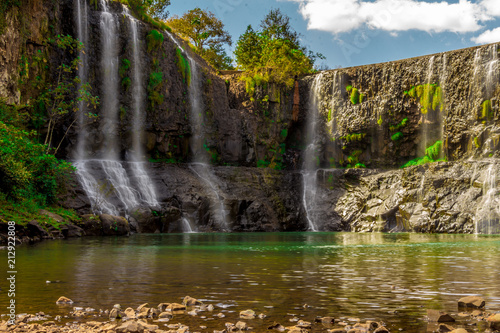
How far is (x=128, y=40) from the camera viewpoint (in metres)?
38.5

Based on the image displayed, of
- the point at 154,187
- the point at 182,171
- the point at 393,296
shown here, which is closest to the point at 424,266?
the point at 393,296

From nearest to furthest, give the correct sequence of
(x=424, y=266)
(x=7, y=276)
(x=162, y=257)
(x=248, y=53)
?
(x=7, y=276)
(x=424, y=266)
(x=162, y=257)
(x=248, y=53)

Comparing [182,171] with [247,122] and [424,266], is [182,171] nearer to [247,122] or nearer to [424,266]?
[247,122]

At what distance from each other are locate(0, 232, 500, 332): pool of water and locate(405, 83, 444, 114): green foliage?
2814 centimetres

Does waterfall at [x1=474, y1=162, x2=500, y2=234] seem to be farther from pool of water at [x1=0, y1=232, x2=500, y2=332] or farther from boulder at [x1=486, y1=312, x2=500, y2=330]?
boulder at [x1=486, y1=312, x2=500, y2=330]

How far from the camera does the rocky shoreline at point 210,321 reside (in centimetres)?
543

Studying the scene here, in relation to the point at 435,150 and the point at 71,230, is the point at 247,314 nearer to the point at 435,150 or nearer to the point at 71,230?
the point at 71,230

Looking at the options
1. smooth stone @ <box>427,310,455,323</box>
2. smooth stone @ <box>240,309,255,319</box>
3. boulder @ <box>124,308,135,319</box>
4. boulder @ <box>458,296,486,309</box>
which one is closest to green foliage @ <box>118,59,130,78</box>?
boulder @ <box>124,308,135,319</box>

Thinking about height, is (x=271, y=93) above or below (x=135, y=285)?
above

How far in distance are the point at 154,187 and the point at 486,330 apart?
1206 inches

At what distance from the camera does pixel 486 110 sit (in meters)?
37.5

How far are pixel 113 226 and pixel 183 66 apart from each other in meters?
19.2

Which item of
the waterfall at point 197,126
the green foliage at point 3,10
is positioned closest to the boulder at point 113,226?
the green foliage at point 3,10

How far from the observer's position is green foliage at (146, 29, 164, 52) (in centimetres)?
3966
